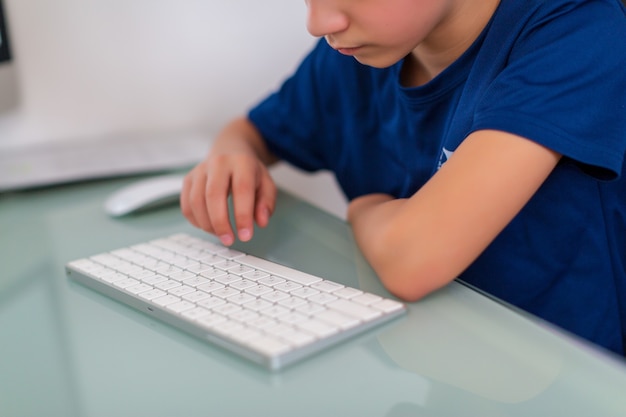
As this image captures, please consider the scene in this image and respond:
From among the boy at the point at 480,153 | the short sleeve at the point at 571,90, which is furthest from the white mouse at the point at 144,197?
the short sleeve at the point at 571,90

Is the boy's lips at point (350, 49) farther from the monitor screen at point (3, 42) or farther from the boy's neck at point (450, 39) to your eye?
the monitor screen at point (3, 42)

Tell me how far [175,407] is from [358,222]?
1.01ft

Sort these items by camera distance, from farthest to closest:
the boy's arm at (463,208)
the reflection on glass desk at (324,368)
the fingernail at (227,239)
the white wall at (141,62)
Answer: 1. the white wall at (141,62)
2. the fingernail at (227,239)
3. the boy's arm at (463,208)
4. the reflection on glass desk at (324,368)

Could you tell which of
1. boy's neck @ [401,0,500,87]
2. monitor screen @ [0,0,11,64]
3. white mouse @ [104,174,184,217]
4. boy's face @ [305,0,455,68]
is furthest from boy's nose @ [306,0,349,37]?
monitor screen @ [0,0,11,64]

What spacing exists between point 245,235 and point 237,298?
0.15 meters

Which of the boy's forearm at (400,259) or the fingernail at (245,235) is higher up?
the boy's forearm at (400,259)

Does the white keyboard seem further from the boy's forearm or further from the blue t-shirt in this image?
the blue t-shirt

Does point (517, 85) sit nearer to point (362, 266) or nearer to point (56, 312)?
point (362, 266)

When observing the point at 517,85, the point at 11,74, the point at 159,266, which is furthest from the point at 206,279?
the point at 11,74

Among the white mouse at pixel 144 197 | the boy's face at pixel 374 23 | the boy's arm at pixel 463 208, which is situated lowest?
the white mouse at pixel 144 197

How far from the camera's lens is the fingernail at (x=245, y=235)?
2.31 feet

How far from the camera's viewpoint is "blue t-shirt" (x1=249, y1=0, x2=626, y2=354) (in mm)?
591

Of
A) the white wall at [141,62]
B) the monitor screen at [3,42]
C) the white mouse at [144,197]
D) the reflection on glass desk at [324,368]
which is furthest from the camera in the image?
the white wall at [141,62]

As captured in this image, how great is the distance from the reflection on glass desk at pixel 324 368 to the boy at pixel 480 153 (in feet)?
0.22
